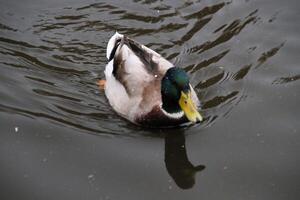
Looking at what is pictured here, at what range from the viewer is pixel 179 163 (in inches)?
240

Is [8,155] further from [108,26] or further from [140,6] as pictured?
[140,6]

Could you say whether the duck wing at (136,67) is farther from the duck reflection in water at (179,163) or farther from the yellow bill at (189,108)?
the duck reflection in water at (179,163)

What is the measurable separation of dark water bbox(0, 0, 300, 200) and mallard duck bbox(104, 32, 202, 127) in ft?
0.48

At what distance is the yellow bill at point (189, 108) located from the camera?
6172 mm

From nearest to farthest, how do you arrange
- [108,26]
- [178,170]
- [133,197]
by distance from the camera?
[133,197]
[178,170]
[108,26]

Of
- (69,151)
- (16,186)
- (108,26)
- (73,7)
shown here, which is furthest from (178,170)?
(73,7)

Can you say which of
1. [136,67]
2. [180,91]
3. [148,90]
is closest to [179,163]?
[180,91]

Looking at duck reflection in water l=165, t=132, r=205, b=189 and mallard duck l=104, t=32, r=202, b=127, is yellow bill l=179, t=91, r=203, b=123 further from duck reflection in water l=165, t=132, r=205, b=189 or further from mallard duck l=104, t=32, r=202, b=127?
duck reflection in water l=165, t=132, r=205, b=189

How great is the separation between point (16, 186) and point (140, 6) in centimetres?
388

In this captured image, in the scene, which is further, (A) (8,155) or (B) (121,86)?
(B) (121,86)

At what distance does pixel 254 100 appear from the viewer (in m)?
6.87

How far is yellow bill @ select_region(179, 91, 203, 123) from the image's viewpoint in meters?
6.17

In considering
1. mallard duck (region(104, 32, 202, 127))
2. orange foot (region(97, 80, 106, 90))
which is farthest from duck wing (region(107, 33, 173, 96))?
orange foot (region(97, 80, 106, 90))

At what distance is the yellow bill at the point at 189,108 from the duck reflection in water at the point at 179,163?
1.10 ft
